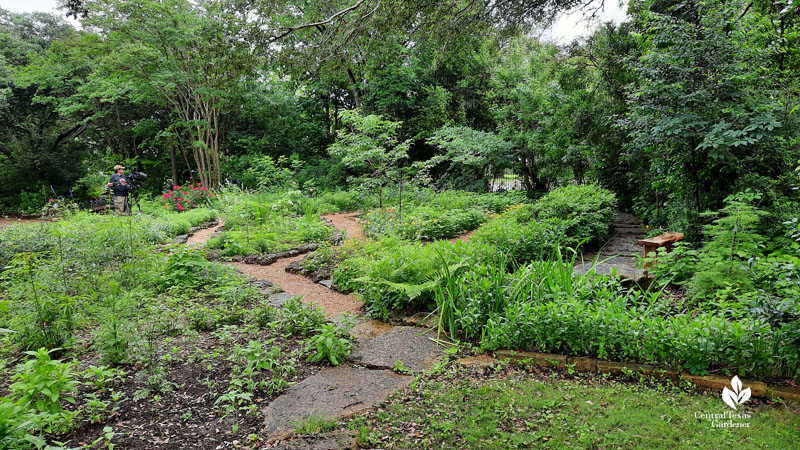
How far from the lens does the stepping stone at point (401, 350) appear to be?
3.13m

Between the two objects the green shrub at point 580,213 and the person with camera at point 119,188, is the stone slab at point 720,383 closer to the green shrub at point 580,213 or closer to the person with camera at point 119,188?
the green shrub at point 580,213

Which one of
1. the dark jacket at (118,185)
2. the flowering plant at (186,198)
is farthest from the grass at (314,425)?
the flowering plant at (186,198)

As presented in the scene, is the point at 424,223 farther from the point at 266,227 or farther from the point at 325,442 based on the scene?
the point at 325,442

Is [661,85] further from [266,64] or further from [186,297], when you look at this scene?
[186,297]

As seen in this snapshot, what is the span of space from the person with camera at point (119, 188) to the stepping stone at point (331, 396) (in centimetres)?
815

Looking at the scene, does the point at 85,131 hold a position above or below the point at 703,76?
above

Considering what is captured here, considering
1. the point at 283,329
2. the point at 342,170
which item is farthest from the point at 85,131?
the point at 283,329

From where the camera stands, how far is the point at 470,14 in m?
5.59

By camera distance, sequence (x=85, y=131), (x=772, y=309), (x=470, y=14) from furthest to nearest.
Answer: (x=85, y=131)
(x=470, y=14)
(x=772, y=309)

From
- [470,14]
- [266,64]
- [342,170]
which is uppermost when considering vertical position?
[470,14]

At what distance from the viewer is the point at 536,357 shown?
3064 mm

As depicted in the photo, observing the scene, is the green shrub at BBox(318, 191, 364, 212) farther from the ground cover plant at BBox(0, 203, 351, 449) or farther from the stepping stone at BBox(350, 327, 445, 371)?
the stepping stone at BBox(350, 327, 445, 371)

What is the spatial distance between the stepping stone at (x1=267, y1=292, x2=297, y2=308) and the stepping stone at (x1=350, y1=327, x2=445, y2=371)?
4.30 ft

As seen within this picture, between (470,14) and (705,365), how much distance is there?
493 cm
